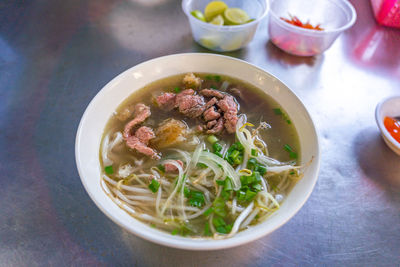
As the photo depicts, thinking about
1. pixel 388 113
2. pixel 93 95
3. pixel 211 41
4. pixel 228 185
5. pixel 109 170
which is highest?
pixel 388 113

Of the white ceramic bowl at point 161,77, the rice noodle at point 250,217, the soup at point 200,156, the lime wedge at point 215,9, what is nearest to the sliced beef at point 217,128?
the soup at point 200,156

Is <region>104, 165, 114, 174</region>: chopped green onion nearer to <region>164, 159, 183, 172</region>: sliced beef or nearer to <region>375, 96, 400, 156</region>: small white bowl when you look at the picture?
<region>164, 159, 183, 172</region>: sliced beef

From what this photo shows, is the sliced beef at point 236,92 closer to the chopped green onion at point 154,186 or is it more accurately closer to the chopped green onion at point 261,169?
the chopped green onion at point 261,169

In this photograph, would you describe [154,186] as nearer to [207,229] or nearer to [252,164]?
[207,229]

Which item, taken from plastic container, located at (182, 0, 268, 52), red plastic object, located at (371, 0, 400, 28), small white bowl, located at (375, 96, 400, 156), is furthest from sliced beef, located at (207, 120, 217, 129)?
red plastic object, located at (371, 0, 400, 28)

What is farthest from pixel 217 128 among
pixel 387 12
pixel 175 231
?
pixel 387 12

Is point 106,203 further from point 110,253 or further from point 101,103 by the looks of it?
point 101,103
